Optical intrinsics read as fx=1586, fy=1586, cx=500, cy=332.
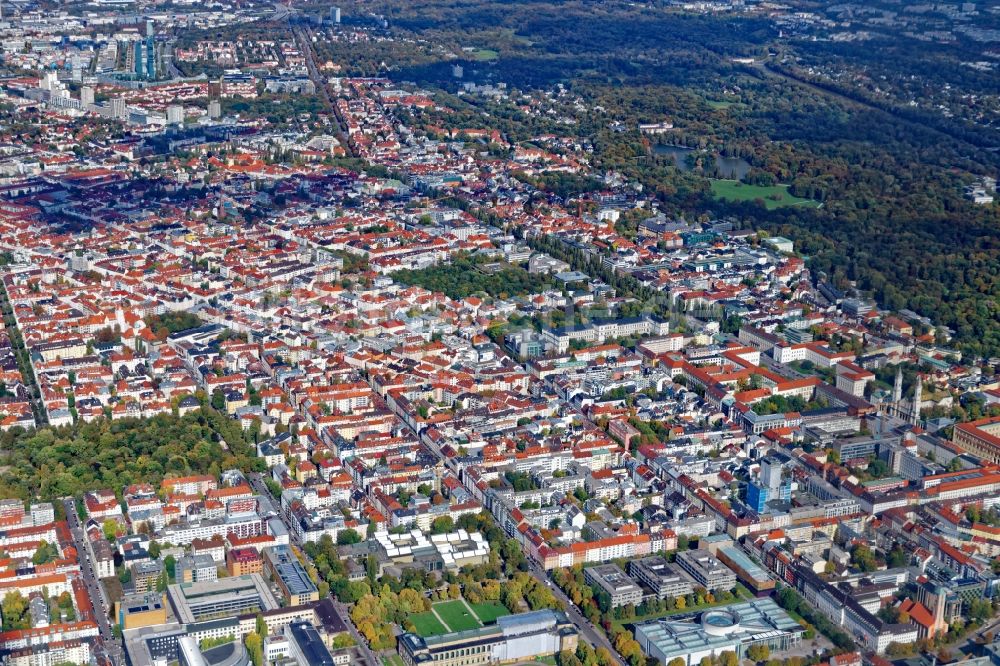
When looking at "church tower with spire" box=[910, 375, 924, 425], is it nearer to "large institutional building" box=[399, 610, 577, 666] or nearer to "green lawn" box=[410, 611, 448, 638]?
"large institutional building" box=[399, 610, 577, 666]

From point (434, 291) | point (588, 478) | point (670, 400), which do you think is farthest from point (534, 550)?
point (434, 291)

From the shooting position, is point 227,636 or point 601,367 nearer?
point 227,636

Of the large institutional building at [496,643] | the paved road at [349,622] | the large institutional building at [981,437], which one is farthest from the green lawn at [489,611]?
the large institutional building at [981,437]

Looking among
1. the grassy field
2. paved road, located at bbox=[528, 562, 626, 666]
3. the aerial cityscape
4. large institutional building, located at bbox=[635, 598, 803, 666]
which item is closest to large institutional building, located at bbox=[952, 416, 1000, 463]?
the aerial cityscape

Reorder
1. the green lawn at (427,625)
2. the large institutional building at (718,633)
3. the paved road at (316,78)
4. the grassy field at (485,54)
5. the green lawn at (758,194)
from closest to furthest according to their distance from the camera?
the large institutional building at (718,633) < the green lawn at (427,625) < the green lawn at (758,194) < the paved road at (316,78) < the grassy field at (485,54)

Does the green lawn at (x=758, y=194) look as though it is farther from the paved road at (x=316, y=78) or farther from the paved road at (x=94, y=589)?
the paved road at (x=94, y=589)

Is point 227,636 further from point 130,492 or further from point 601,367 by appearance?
point 601,367
